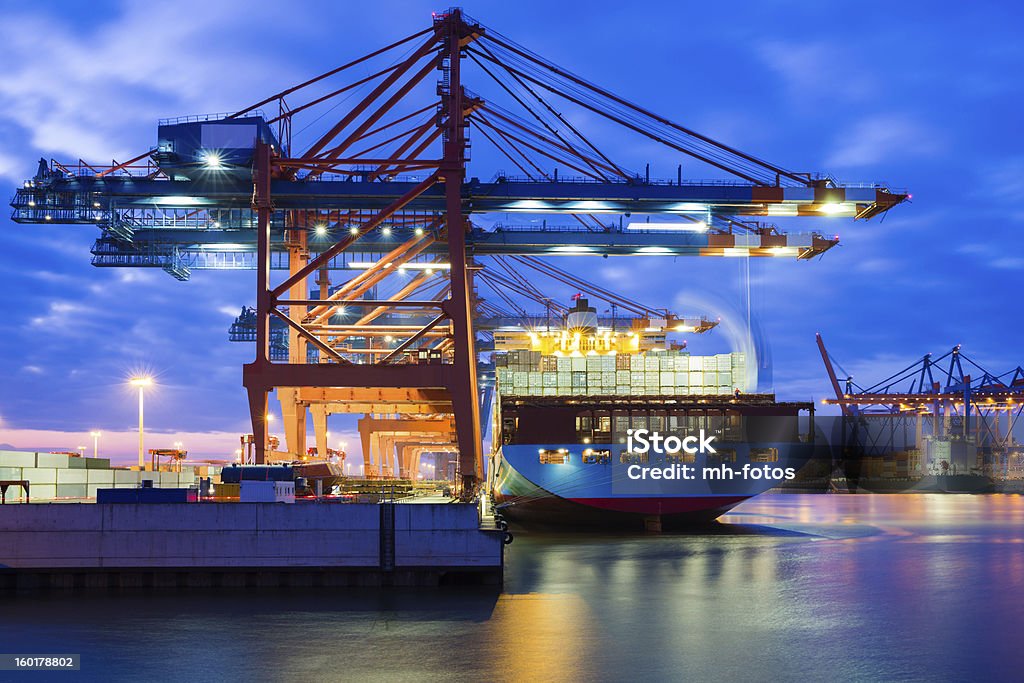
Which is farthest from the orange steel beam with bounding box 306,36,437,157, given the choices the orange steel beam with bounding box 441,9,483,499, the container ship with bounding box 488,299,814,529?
the container ship with bounding box 488,299,814,529

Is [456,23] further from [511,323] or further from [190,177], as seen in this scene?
[511,323]

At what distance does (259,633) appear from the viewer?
21.6 meters

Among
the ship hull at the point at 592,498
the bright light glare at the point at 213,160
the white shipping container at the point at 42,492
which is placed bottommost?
the ship hull at the point at 592,498

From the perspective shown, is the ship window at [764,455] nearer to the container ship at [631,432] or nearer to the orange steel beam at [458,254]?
the container ship at [631,432]

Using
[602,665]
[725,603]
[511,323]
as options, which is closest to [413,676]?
[602,665]

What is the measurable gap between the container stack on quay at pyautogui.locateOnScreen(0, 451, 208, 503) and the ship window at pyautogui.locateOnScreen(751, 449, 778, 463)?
26.2 m

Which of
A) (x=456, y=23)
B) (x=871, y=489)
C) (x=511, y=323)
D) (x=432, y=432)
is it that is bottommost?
(x=871, y=489)

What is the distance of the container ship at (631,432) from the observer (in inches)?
1845

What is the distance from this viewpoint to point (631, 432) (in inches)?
1848

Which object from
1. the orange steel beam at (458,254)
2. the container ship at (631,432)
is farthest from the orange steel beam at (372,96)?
the container ship at (631,432)

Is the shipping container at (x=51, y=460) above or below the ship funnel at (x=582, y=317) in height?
below

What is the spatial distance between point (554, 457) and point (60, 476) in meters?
21.9

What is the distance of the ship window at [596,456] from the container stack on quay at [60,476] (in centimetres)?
1839

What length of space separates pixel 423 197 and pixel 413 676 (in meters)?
28.1
